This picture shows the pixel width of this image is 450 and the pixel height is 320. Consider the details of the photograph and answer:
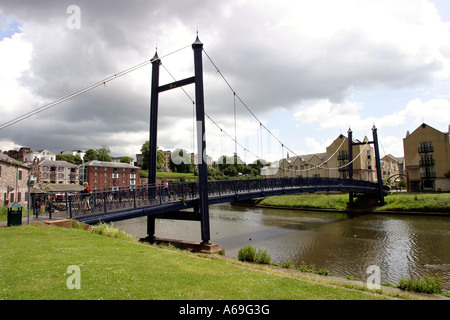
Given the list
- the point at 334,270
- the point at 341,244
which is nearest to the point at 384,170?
the point at 341,244

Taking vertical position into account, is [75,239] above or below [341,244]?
above

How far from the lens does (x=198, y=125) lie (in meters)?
13.5

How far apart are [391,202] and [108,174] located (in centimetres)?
5674

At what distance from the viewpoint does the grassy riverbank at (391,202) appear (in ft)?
93.8

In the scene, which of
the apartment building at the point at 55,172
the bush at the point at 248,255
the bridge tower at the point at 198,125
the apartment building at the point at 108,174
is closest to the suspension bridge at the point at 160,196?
the bridge tower at the point at 198,125

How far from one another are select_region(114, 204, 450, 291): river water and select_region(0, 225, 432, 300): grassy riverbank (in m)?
6.56

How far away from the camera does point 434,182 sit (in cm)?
3941

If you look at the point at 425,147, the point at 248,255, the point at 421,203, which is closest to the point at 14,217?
the point at 248,255

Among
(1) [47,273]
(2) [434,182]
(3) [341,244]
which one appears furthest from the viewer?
(2) [434,182]

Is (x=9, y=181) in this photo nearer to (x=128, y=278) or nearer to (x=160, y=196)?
(x=160, y=196)

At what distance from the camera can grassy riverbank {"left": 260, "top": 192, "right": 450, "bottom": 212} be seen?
28594 millimetres
